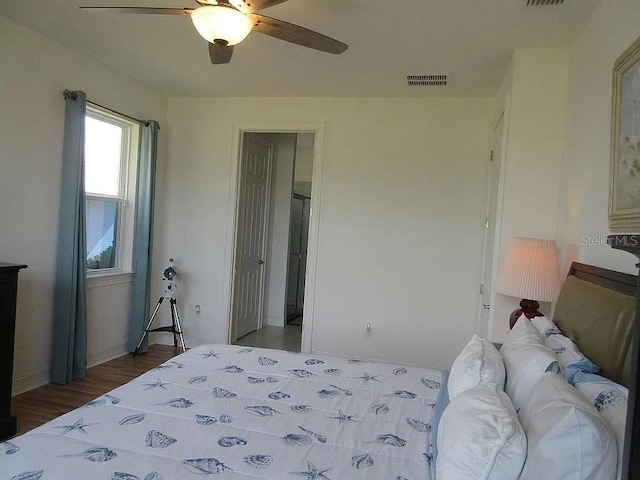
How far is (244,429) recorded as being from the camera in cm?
163

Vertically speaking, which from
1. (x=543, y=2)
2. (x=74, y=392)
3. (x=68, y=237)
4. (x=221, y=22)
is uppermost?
(x=543, y=2)

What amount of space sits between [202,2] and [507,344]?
201 centimetres

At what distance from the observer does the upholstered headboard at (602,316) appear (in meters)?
1.45

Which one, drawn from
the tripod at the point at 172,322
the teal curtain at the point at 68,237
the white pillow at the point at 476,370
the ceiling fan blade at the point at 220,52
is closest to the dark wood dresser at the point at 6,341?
the teal curtain at the point at 68,237

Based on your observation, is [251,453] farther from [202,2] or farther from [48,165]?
[48,165]

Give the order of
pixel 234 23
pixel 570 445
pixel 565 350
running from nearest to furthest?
pixel 570 445 < pixel 565 350 < pixel 234 23

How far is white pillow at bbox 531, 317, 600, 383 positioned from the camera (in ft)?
4.93

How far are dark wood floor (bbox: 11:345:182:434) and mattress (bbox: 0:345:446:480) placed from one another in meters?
1.35

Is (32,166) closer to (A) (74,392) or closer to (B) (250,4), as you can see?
(A) (74,392)

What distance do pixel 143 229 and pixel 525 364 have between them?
12.1 ft

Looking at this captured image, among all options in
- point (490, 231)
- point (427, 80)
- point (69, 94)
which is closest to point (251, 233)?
point (69, 94)

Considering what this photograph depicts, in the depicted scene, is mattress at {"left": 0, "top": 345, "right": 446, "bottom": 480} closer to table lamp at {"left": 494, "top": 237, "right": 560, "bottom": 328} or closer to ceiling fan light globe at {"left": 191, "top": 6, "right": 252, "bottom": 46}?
table lamp at {"left": 494, "top": 237, "right": 560, "bottom": 328}

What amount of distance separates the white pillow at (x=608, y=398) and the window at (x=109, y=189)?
3.77 metres

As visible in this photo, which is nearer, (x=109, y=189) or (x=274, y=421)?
(x=274, y=421)
